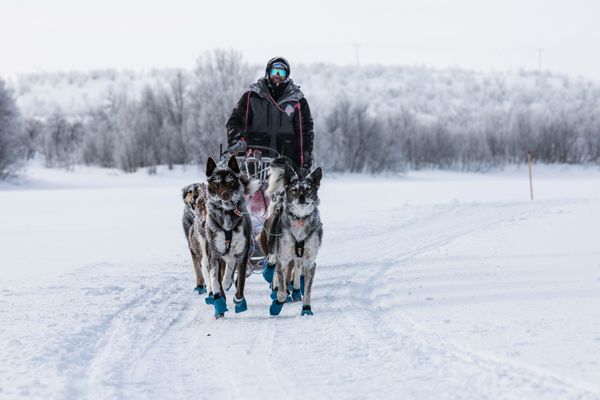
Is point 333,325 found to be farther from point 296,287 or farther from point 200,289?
point 200,289

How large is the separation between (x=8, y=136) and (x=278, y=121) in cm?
3433

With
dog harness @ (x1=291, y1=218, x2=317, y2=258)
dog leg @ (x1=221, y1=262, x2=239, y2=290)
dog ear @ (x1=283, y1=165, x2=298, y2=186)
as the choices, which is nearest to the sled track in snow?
dog leg @ (x1=221, y1=262, x2=239, y2=290)

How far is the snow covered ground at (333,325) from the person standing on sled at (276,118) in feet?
5.26

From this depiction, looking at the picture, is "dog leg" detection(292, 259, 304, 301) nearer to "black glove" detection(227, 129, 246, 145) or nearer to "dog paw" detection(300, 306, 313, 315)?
"dog paw" detection(300, 306, 313, 315)

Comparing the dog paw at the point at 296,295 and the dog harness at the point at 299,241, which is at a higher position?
the dog harness at the point at 299,241

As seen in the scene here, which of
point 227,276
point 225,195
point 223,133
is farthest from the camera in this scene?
point 223,133

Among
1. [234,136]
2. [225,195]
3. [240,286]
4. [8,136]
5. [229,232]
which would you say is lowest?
[240,286]

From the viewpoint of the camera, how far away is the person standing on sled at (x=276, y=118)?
23.7ft

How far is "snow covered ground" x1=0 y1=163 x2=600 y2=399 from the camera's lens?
3.73m

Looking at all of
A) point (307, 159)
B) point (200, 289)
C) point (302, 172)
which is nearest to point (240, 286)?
point (200, 289)

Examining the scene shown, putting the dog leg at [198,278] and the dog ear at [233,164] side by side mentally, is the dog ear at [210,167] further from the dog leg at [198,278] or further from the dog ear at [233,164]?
the dog leg at [198,278]

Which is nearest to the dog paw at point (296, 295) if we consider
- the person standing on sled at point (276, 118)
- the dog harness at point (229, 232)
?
the dog harness at point (229, 232)

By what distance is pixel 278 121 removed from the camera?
290 inches

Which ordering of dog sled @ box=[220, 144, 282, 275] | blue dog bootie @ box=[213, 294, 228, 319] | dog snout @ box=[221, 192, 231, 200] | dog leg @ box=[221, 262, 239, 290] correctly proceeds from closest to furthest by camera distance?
dog snout @ box=[221, 192, 231, 200] < blue dog bootie @ box=[213, 294, 228, 319] < dog leg @ box=[221, 262, 239, 290] < dog sled @ box=[220, 144, 282, 275]
